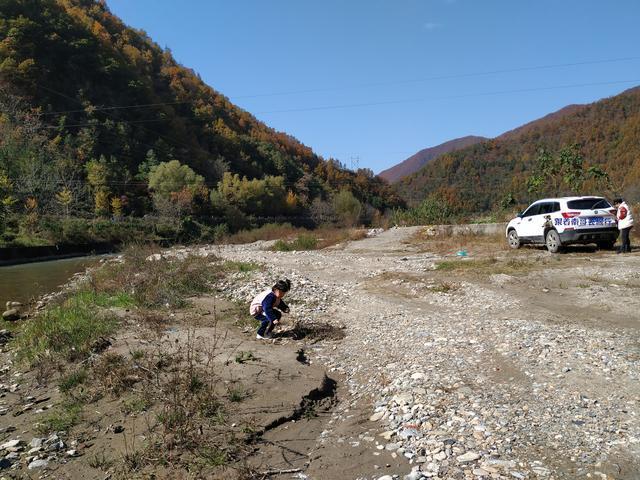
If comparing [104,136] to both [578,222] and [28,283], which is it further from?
[578,222]

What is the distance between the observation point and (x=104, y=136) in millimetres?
73688

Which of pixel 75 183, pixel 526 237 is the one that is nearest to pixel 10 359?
pixel 526 237

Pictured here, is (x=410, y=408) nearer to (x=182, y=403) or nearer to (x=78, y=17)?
(x=182, y=403)

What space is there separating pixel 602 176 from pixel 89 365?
102ft

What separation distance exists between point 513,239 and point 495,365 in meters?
13.9

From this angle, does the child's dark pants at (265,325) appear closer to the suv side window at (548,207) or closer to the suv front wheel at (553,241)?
the suv front wheel at (553,241)

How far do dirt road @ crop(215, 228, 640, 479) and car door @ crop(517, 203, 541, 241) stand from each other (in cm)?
385

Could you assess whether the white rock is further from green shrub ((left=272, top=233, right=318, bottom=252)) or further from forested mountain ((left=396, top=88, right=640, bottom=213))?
forested mountain ((left=396, top=88, right=640, bottom=213))

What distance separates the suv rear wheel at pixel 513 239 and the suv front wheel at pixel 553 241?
2.20 meters

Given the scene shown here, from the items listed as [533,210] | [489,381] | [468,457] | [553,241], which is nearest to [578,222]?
[553,241]

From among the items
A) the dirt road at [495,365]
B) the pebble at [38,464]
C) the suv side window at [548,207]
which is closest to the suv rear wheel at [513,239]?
the suv side window at [548,207]

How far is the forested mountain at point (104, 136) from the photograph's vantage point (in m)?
58.6

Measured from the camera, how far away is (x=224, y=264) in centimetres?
A: 1733

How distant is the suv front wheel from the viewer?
15594 mm
